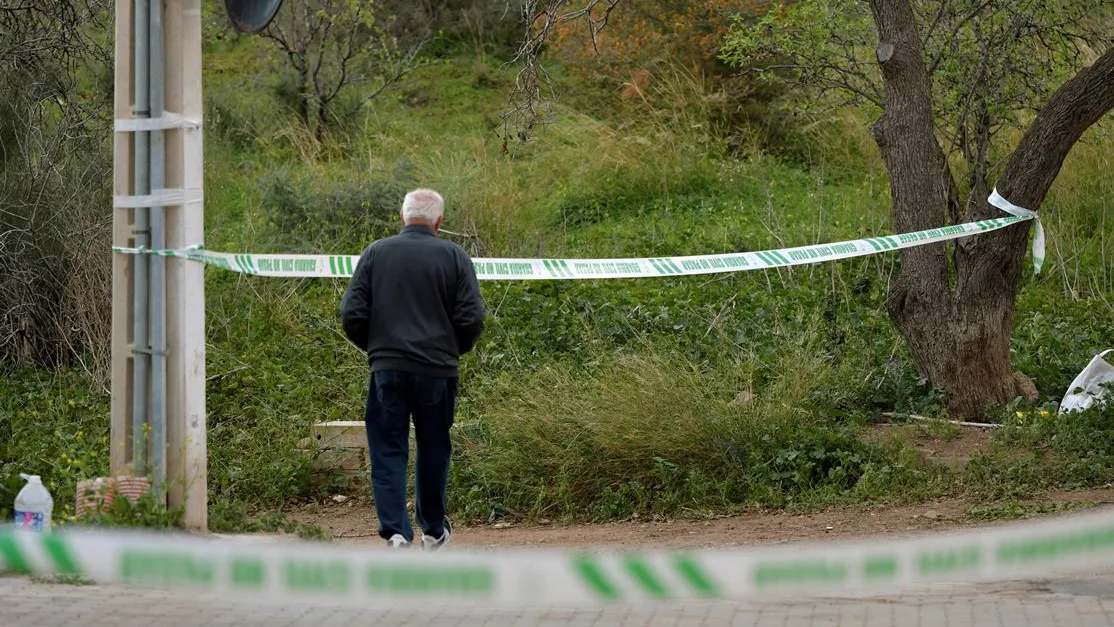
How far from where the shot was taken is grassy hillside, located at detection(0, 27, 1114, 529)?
8.67 meters

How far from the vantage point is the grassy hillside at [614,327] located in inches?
341

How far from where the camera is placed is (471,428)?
31.0ft

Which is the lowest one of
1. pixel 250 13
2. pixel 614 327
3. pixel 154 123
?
pixel 614 327

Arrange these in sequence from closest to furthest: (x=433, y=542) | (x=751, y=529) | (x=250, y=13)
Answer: (x=433, y=542) < (x=250, y=13) < (x=751, y=529)

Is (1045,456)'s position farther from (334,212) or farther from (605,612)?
(334,212)

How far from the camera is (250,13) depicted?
704 cm

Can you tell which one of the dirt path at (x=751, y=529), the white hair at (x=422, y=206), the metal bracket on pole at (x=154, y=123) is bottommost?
the dirt path at (x=751, y=529)

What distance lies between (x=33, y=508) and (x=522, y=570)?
8.78ft

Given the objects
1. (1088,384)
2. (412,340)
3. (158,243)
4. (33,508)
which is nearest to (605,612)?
(412,340)

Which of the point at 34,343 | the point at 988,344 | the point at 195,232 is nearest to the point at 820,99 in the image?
the point at 988,344

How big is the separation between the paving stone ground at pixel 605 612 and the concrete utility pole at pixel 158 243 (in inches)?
42.6

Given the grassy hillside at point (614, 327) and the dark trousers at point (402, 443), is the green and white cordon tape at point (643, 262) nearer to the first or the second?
the grassy hillside at point (614, 327)

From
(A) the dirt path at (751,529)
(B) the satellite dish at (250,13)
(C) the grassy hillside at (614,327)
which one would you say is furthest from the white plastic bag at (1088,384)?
(B) the satellite dish at (250,13)

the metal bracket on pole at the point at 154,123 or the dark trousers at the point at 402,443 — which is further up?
the metal bracket on pole at the point at 154,123
